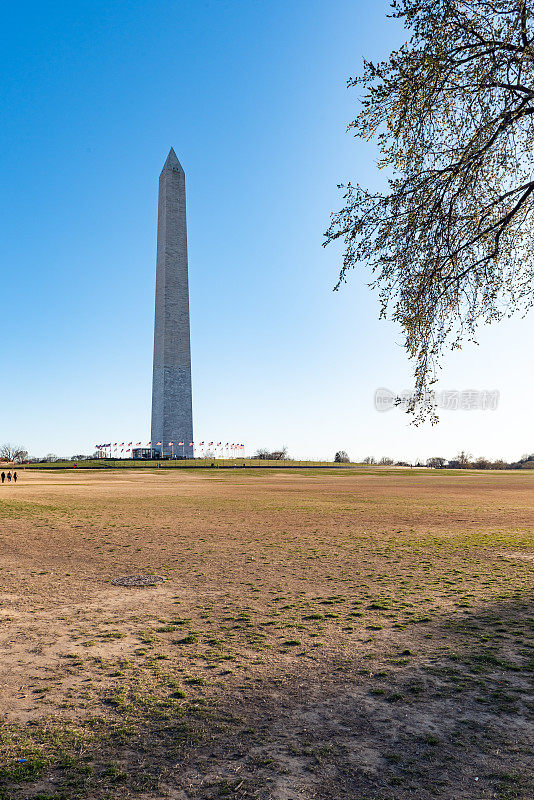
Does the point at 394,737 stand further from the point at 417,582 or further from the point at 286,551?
the point at 286,551

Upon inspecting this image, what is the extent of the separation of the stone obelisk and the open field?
62417 mm

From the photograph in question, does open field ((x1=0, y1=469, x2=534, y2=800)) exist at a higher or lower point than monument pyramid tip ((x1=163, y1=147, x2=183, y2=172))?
lower

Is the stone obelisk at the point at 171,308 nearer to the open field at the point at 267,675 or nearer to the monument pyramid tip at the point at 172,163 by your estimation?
the monument pyramid tip at the point at 172,163

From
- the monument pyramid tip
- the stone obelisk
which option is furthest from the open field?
the monument pyramid tip

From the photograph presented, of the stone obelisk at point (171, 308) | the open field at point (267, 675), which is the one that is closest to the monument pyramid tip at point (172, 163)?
the stone obelisk at point (171, 308)

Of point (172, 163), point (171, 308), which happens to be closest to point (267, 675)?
point (171, 308)

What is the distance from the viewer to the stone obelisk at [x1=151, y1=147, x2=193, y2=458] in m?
73.7

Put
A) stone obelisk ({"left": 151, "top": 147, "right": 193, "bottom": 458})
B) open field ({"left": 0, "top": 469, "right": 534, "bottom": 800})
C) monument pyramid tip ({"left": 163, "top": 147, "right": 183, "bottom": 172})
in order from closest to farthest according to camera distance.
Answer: open field ({"left": 0, "top": 469, "right": 534, "bottom": 800}) < stone obelisk ({"left": 151, "top": 147, "right": 193, "bottom": 458}) < monument pyramid tip ({"left": 163, "top": 147, "right": 183, "bottom": 172})

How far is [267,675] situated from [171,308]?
232 ft

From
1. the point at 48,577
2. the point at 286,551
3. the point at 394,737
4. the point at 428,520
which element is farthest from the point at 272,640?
the point at 428,520

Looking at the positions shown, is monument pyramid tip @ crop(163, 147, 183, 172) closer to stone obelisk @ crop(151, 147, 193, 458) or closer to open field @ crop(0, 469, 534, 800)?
stone obelisk @ crop(151, 147, 193, 458)

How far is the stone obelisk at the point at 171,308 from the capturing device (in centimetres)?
7369

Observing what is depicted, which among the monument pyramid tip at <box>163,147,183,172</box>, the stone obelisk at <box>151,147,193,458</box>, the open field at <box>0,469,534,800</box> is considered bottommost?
the open field at <box>0,469,534,800</box>

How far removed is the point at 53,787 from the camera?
12.7 ft
